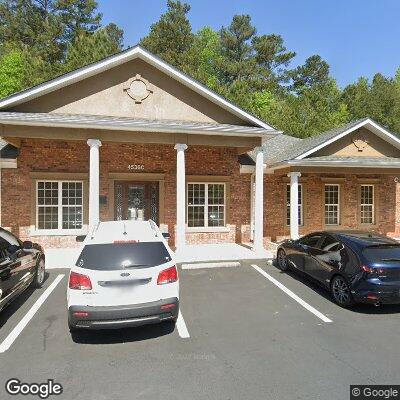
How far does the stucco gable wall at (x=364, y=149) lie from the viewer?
14.8 metres

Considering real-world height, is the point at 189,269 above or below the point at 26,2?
below

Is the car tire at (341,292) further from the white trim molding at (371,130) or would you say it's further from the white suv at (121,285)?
the white trim molding at (371,130)

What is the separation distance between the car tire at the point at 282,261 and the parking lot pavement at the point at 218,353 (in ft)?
7.92

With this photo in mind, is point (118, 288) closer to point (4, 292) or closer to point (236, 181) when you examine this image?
point (4, 292)

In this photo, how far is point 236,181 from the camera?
14719 millimetres

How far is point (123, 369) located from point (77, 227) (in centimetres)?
961

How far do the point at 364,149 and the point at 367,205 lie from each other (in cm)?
297

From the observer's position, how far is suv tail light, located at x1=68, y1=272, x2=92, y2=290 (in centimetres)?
512

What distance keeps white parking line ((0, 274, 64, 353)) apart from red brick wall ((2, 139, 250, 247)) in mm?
5217

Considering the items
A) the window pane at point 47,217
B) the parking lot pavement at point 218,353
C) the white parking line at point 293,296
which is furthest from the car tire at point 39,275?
the white parking line at point 293,296

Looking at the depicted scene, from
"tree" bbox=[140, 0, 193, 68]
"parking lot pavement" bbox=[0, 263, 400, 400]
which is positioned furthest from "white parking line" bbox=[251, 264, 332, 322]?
"tree" bbox=[140, 0, 193, 68]

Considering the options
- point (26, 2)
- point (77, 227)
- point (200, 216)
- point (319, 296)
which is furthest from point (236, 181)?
point (26, 2)

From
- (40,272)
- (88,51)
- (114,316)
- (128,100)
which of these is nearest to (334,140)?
(128,100)

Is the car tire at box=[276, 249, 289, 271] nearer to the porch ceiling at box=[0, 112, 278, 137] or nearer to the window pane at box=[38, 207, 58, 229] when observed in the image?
the porch ceiling at box=[0, 112, 278, 137]
